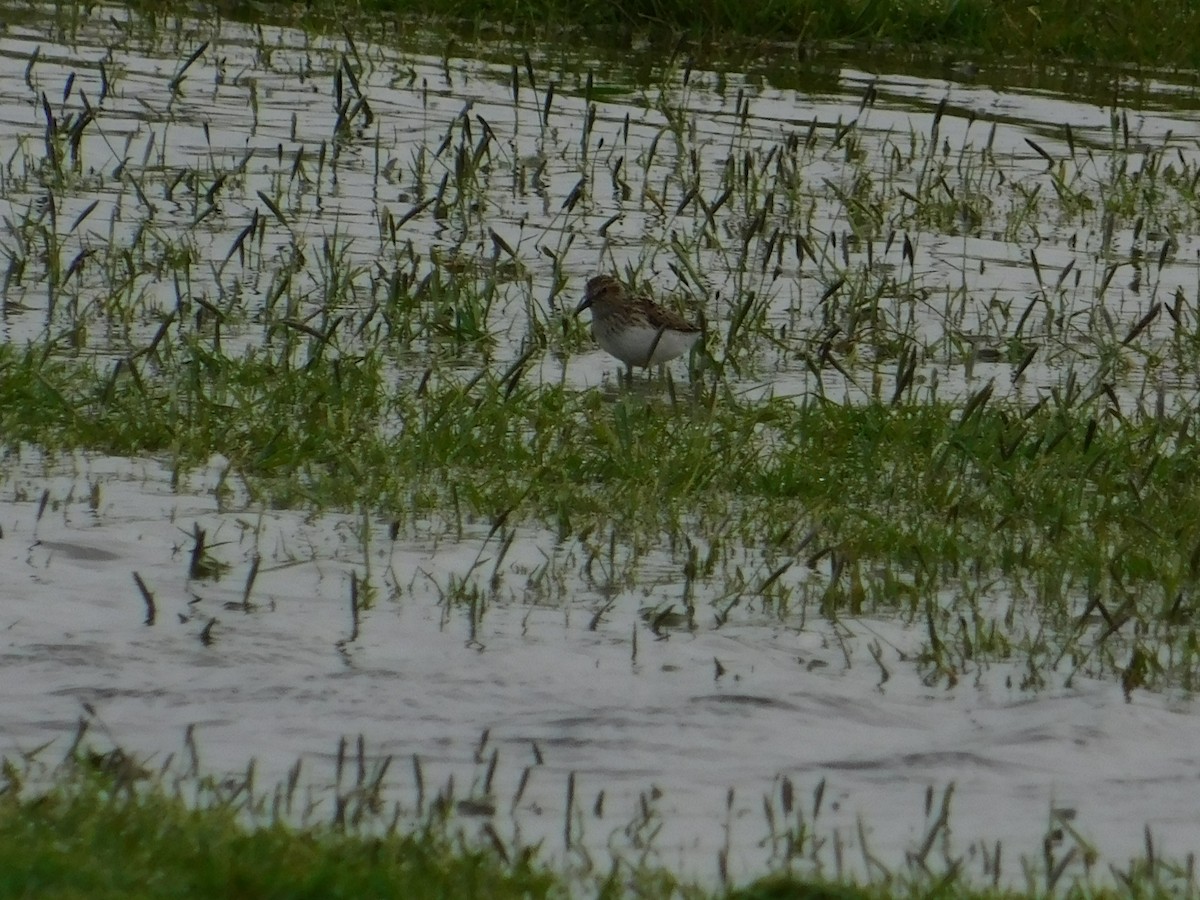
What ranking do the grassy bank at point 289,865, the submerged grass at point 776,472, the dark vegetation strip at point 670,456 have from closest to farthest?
the grassy bank at point 289,865 → the submerged grass at point 776,472 → the dark vegetation strip at point 670,456

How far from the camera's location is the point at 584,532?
23.9 ft

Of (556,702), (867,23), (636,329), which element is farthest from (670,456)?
(867,23)

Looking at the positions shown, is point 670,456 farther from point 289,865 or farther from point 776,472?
point 289,865

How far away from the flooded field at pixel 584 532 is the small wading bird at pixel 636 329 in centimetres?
16

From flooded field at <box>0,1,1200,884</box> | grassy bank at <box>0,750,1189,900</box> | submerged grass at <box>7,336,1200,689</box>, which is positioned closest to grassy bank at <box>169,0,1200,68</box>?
flooded field at <box>0,1,1200,884</box>

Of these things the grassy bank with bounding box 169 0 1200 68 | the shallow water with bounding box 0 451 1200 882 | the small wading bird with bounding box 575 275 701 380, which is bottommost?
the shallow water with bounding box 0 451 1200 882

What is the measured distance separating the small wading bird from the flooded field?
0.16m

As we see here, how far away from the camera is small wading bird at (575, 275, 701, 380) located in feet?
32.4

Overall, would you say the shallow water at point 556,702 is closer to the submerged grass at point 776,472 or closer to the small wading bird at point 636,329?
the submerged grass at point 776,472

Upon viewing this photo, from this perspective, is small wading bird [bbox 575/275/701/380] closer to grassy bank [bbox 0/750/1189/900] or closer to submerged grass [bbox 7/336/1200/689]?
submerged grass [bbox 7/336/1200/689]

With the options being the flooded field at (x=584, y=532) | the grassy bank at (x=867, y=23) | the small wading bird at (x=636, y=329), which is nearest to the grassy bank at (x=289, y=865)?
the flooded field at (x=584, y=532)

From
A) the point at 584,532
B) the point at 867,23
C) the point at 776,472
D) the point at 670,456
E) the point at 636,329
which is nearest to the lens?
the point at 584,532

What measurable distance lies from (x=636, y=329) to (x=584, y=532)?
8.94 feet

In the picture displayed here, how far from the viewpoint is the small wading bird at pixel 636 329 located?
988cm
